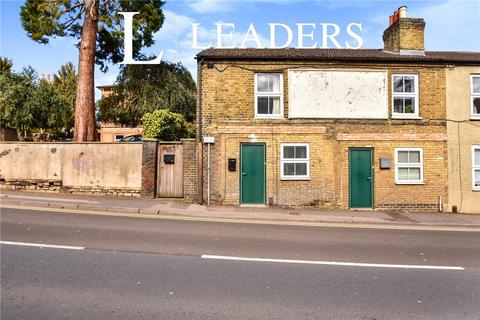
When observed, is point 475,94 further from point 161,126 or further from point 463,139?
point 161,126

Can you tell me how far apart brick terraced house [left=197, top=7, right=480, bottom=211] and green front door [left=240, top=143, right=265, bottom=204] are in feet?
0.13

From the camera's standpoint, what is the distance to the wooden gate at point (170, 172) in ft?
50.3

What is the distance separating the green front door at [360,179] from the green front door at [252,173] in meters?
3.47

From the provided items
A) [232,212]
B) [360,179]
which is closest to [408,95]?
[360,179]

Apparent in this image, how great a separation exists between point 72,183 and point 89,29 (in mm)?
8804

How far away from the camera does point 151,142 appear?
15.3m

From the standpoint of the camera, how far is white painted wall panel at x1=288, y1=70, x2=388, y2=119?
595 inches

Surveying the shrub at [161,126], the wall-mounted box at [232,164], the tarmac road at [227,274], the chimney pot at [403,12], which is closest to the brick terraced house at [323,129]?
the wall-mounted box at [232,164]

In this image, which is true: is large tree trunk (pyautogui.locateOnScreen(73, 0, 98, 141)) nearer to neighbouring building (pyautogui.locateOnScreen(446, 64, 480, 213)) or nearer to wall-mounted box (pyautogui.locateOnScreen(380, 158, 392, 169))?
wall-mounted box (pyautogui.locateOnScreen(380, 158, 392, 169))

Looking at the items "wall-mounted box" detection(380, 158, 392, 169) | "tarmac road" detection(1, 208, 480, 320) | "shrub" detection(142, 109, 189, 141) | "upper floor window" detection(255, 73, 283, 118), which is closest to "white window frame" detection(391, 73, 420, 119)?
"wall-mounted box" detection(380, 158, 392, 169)

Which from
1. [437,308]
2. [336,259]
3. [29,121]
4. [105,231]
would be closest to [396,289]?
[437,308]

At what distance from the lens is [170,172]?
50.5ft

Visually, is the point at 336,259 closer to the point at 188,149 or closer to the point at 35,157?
the point at 188,149

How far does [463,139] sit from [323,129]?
5.74 meters
